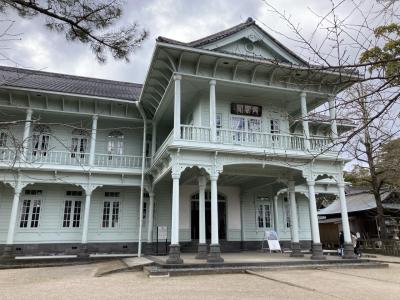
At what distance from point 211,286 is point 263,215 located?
10.8 metres

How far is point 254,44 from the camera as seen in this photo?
13391 mm

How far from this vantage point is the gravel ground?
651 cm

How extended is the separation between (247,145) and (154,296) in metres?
6.81

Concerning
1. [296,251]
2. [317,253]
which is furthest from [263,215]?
[317,253]

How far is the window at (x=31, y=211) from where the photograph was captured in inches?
581

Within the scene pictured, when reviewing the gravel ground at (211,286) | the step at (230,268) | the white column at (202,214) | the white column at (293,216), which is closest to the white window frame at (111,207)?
the gravel ground at (211,286)

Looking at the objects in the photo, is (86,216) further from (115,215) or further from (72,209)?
(115,215)

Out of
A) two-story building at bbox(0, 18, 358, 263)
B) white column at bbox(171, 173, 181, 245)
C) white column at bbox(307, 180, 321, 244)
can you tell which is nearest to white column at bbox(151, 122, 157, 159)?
two-story building at bbox(0, 18, 358, 263)

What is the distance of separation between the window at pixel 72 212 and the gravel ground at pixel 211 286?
5.21 m

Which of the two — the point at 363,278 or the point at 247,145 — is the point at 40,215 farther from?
the point at 363,278

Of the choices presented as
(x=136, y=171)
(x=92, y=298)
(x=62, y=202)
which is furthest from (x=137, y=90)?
(x=92, y=298)

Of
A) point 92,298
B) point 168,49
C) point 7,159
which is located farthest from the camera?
point 7,159

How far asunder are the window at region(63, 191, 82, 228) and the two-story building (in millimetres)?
48

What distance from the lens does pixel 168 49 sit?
11.0 meters
